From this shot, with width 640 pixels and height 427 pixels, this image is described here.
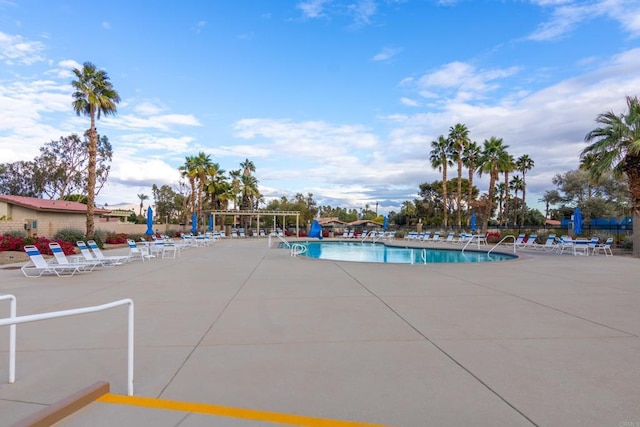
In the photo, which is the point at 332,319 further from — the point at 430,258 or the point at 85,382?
the point at 430,258

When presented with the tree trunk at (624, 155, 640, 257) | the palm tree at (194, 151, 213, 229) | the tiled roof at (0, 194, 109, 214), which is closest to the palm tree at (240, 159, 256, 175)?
the palm tree at (194, 151, 213, 229)

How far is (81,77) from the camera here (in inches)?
897

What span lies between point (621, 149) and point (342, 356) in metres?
19.2

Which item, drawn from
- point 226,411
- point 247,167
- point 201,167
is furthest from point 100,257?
point 247,167

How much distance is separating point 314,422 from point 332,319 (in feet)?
11.0

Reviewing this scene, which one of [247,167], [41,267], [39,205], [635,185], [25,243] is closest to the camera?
[41,267]

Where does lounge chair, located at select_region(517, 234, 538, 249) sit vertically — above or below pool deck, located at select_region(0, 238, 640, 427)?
above

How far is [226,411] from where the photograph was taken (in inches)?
122

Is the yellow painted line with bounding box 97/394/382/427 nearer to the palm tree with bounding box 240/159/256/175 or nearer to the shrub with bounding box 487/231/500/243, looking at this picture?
the shrub with bounding box 487/231/500/243

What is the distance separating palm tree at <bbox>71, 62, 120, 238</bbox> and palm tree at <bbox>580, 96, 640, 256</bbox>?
24.7 meters

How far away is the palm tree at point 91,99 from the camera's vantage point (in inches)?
888

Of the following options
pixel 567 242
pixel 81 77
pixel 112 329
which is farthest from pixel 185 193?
pixel 112 329

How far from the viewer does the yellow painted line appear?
2.92 m

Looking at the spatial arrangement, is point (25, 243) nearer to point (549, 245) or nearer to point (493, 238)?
point (549, 245)
